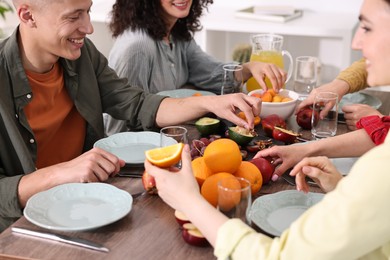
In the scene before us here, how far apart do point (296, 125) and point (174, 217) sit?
75 cm

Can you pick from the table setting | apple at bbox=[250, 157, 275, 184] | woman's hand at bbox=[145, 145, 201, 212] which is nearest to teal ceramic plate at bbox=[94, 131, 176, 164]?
the table setting

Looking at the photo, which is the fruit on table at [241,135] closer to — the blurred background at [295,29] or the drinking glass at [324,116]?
the drinking glass at [324,116]

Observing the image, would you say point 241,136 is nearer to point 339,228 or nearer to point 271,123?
point 271,123

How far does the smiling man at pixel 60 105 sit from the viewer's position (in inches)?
59.1

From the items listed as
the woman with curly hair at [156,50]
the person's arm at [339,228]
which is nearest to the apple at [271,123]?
the woman with curly hair at [156,50]

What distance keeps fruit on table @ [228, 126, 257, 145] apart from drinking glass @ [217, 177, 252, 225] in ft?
1.57

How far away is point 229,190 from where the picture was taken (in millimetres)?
A: 1178

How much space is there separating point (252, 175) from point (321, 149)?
314 mm

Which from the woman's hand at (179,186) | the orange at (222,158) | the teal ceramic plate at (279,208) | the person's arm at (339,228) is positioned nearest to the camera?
the person's arm at (339,228)

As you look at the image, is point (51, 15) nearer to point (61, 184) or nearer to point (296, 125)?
point (61, 184)

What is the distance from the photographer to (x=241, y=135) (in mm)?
1673

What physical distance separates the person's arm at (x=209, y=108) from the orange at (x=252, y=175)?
0.29 metres

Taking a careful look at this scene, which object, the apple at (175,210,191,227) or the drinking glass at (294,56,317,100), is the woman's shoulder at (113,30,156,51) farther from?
the apple at (175,210,191,227)

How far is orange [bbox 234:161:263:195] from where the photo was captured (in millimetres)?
1403
